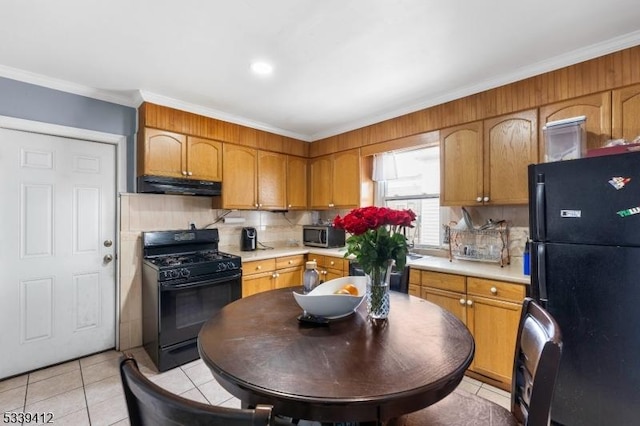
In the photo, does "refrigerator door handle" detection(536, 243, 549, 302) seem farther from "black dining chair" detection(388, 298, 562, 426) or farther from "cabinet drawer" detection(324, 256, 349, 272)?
"cabinet drawer" detection(324, 256, 349, 272)

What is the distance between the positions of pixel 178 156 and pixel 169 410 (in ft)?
8.99

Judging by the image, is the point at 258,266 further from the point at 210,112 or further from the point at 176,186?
the point at 210,112

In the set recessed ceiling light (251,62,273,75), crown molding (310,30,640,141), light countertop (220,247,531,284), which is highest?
recessed ceiling light (251,62,273,75)

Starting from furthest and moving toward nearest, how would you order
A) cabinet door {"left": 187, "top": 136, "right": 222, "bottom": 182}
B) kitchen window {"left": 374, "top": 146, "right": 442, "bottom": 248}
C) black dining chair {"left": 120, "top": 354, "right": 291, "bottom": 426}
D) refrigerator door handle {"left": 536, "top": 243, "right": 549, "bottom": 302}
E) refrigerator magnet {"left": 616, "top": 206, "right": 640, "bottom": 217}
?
1. kitchen window {"left": 374, "top": 146, "right": 442, "bottom": 248}
2. cabinet door {"left": 187, "top": 136, "right": 222, "bottom": 182}
3. refrigerator door handle {"left": 536, "top": 243, "right": 549, "bottom": 302}
4. refrigerator magnet {"left": 616, "top": 206, "right": 640, "bottom": 217}
5. black dining chair {"left": 120, "top": 354, "right": 291, "bottom": 426}

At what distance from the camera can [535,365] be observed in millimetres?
941

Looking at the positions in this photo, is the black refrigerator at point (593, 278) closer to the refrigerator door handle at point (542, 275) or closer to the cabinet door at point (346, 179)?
the refrigerator door handle at point (542, 275)

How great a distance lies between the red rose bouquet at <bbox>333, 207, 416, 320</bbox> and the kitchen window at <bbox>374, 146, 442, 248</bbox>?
1961 mm

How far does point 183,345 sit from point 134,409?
2.08 metres

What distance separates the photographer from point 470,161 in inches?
102

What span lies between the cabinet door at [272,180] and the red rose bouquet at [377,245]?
2375mm

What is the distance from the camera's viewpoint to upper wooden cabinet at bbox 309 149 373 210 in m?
3.53

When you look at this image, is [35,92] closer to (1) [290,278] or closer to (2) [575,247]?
(1) [290,278]

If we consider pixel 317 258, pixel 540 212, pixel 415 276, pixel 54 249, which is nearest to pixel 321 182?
pixel 317 258

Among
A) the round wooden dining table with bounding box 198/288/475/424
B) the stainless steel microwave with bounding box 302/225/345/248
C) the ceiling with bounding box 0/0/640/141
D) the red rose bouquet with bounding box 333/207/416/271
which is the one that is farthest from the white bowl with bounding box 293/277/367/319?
the stainless steel microwave with bounding box 302/225/345/248
